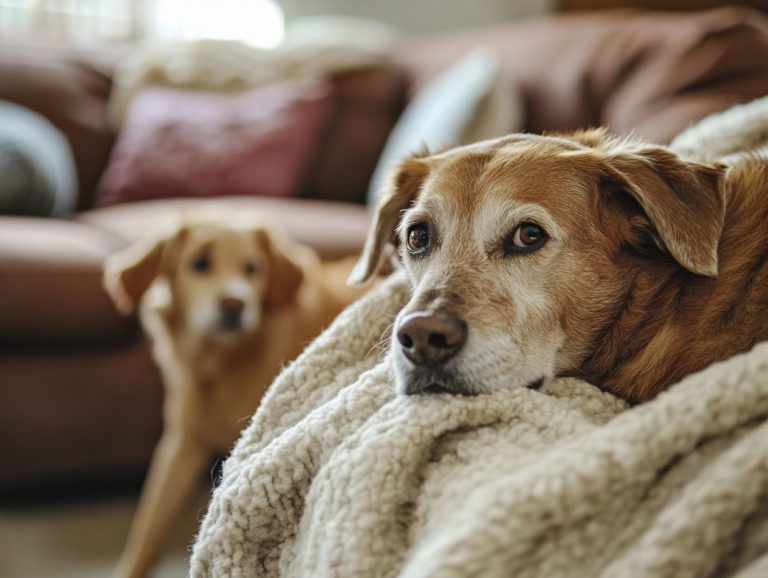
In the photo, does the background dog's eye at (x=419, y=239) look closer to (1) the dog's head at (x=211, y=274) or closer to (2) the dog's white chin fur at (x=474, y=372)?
(2) the dog's white chin fur at (x=474, y=372)

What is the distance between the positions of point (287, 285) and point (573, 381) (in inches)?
54.3

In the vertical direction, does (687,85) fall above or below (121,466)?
above

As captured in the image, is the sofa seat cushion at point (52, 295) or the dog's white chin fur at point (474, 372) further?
the sofa seat cushion at point (52, 295)

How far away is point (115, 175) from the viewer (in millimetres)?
3086

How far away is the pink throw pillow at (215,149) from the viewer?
9.95 feet

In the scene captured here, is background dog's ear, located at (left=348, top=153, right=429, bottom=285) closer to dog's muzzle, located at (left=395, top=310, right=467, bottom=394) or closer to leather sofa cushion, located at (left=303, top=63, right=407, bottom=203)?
dog's muzzle, located at (left=395, top=310, right=467, bottom=394)

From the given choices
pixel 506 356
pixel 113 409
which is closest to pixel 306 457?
pixel 506 356

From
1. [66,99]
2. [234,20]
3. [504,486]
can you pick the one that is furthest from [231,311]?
[234,20]

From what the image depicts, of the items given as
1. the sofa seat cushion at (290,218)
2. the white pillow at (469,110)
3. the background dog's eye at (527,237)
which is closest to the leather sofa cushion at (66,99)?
Result: the sofa seat cushion at (290,218)

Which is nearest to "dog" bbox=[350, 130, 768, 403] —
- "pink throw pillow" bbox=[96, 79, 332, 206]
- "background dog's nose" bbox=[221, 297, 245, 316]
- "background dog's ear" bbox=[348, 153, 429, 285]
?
"background dog's ear" bbox=[348, 153, 429, 285]

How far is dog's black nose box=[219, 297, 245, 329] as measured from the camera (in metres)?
2.05

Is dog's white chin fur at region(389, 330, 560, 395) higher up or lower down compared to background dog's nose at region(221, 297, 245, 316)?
higher up

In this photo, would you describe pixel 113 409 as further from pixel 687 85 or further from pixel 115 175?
pixel 687 85

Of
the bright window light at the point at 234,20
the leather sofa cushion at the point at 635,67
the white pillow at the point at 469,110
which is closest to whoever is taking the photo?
the leather sofa cushion at the point at 635,67
